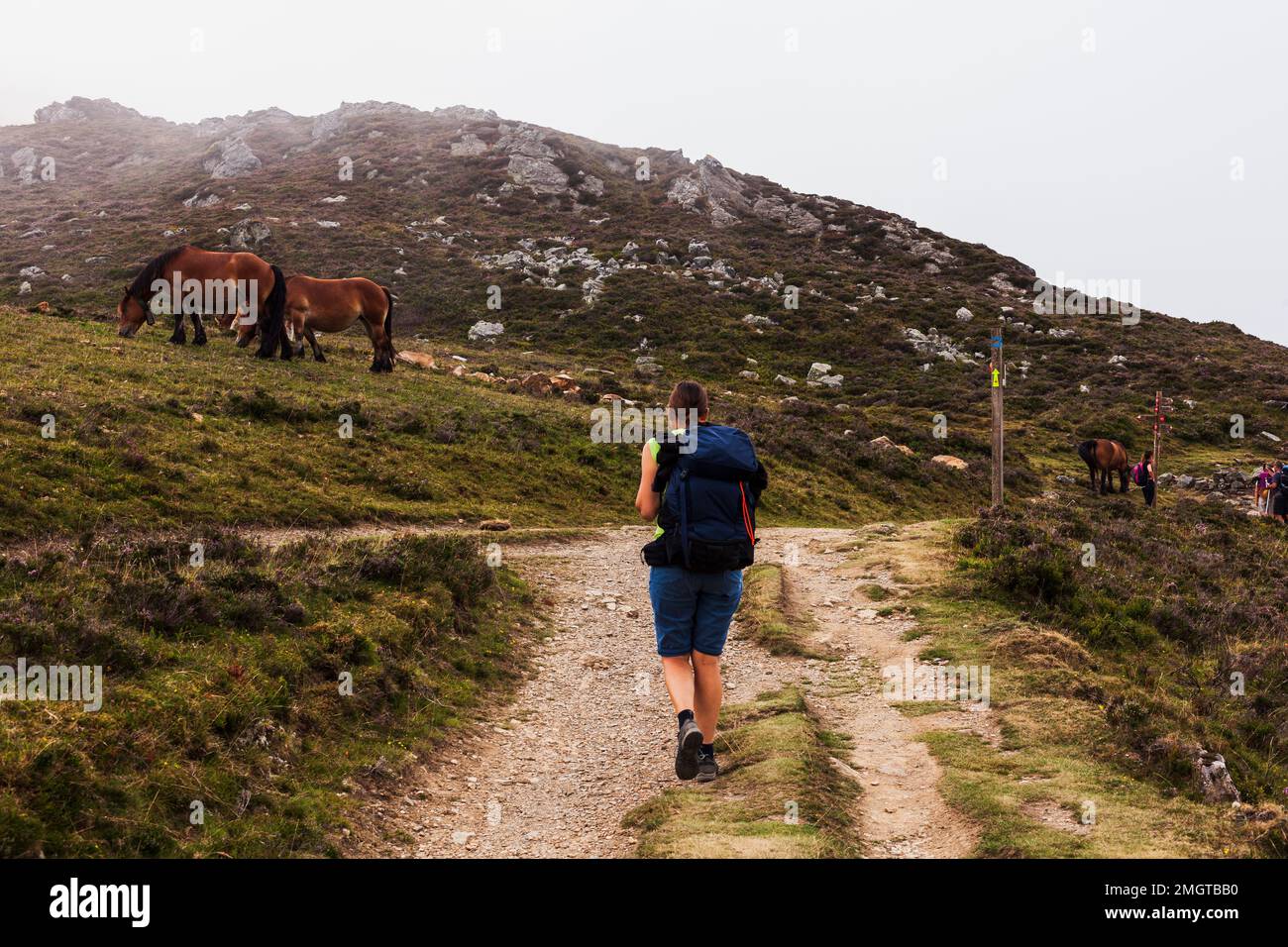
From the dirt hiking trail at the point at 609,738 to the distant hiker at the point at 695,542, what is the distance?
1021 mm

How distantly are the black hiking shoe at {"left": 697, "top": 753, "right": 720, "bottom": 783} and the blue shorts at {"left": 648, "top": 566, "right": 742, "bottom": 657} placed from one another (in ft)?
3.07

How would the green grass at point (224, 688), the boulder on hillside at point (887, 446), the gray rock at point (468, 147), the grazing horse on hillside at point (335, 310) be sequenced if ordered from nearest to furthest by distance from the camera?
the green grass at point (224, 688) < the grazing horse on hillside at point (335, 310) < the boulder on hillside at point (887, 446) < the gray rock at point (468, 147)

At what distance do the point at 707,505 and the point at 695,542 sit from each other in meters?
0.29

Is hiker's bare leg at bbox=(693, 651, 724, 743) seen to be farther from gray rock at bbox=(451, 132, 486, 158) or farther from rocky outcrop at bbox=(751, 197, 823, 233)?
gray rock at bbox=(451, 132, 486, 158)

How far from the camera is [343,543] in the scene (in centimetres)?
1146

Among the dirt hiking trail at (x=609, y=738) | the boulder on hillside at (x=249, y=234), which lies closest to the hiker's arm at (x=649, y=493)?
the dirt hiking trail at (x=609, y=738)

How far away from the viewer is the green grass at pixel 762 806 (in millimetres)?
5434

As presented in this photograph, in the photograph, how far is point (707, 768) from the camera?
22.2ft

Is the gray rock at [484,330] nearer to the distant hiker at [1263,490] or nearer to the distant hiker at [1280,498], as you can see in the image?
the distant hiker at [1263,490]

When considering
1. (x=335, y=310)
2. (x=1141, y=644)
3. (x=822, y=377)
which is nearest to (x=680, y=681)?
(x=1141, y=644)

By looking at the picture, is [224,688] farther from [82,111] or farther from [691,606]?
[82,111]
